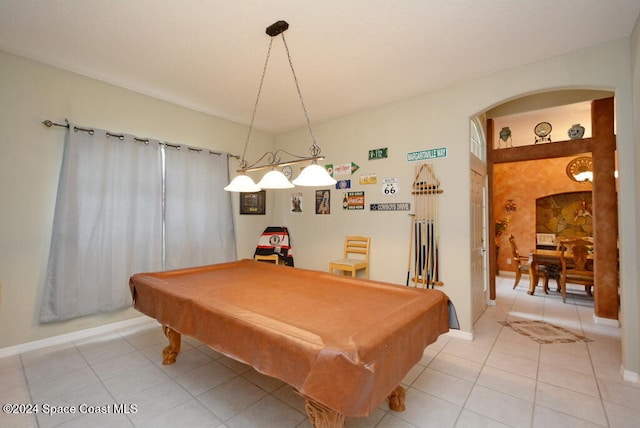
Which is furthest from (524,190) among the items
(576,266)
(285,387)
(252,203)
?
(285,387)

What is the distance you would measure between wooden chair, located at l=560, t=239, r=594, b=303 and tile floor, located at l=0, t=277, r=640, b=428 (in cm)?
159

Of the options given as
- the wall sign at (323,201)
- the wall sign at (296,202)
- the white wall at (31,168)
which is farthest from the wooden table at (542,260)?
the white wall at (31,168)

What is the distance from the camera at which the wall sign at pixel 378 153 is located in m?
3.75

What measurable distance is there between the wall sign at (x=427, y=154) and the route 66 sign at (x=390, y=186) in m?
0.32

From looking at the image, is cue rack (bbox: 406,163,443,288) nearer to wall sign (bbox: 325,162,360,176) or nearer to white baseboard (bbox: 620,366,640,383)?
wall sign (bbox: 325,162,360,176)

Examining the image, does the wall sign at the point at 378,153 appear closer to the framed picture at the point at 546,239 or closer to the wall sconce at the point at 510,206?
the wall sconce at the point at 510,206

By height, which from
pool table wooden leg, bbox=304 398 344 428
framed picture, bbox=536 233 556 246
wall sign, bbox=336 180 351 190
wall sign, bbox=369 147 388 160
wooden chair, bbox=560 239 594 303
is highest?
wall sign, bbox=369 147 388 160

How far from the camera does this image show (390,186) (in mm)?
3693

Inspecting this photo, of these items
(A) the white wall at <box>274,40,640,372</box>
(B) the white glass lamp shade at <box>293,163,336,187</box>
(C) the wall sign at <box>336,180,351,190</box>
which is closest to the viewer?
(B) the white glass lamp shade at <box>293,163,336,187</box>

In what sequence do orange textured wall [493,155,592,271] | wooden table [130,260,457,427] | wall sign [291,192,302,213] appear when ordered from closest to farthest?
1. wooden table [130,260,457,427]
2. wall sign [291,192,302,213]
3. orange textured wall [493,155,592,271]

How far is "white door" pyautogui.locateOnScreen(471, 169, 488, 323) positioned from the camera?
132 inches

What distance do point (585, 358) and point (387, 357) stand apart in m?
2.71

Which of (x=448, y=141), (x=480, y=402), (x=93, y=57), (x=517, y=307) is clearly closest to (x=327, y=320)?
(x=480, y=402)

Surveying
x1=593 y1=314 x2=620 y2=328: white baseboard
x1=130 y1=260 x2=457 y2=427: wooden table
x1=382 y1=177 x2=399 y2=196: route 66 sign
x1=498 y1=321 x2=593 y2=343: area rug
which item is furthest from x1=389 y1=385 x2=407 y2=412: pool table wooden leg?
x1=593 y1=314 x2=620 y2=328: white baseboard
